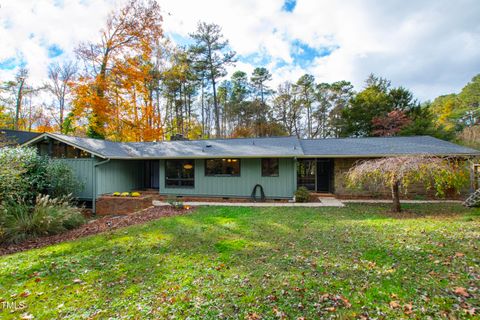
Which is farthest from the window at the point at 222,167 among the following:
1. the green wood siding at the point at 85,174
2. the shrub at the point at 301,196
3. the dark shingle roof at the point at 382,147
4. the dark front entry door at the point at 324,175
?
the green wood siding at the point at 85,174

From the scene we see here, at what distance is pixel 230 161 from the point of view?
11.3 metres

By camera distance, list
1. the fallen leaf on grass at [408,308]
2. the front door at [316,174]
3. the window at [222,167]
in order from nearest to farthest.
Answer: the fallen leaf on grass at [408,308]
the window at [222,167]
the front door at [316,174]

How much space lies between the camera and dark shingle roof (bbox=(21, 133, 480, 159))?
10.4 meters

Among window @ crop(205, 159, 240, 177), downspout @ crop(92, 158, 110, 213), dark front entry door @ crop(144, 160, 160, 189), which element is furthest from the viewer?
dark front entry door @ crop(144, 160, 160, 189)

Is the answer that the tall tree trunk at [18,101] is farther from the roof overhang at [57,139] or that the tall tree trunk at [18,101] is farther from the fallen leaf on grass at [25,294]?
the fallen leaf on grass at [25,294]

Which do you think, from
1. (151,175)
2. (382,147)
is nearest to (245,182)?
(151,175)

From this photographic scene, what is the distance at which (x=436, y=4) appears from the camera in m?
8.78

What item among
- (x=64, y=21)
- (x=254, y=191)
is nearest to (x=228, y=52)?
(x=64, y=21)

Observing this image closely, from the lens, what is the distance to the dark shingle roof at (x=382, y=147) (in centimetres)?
1024

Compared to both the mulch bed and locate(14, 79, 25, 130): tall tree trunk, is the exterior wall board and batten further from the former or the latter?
locate(14, 79, 25, 130): tall tree trunk

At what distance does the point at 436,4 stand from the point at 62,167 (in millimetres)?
16677

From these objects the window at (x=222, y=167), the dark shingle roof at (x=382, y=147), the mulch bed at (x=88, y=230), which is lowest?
the mulch bed at (x=88, y=230)

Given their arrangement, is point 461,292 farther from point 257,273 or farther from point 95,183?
point 95,183

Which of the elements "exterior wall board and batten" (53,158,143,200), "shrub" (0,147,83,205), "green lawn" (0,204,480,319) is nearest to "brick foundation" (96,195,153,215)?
"exterior wall board and batten" (53,158,143,200)
